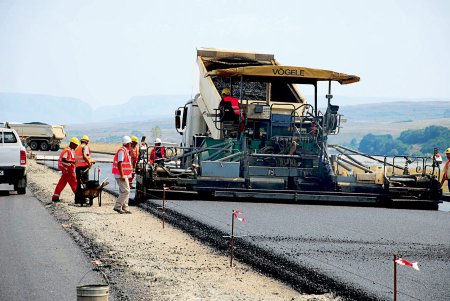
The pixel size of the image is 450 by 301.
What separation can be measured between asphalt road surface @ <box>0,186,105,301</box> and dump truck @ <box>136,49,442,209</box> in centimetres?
392

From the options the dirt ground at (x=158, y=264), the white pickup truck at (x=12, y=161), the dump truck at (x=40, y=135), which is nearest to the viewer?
the dirt ground at (x=158, y=264)

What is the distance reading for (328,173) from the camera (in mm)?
19422

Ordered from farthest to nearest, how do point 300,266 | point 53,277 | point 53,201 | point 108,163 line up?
point 108,163 → point 53,201 → point 300,266 → point 53,277

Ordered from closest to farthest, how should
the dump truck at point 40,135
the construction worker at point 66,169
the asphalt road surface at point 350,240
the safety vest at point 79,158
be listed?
the asphalt road surface at point 350,240
the safety vest at point 79,158
the construction worker at point 66,169
the dump truck at point 40,135

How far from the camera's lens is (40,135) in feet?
221

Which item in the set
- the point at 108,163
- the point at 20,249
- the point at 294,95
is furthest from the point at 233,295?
the point at 108,163

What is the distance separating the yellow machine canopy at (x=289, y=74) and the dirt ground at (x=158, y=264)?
4.44 m

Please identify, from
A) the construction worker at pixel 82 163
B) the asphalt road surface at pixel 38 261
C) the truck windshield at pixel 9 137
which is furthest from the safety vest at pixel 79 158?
the truck windshield at pixel 9 137

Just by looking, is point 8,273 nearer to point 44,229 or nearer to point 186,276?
point 186,276

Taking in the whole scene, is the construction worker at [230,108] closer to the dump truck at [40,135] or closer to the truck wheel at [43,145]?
the dump truck at [40,135]

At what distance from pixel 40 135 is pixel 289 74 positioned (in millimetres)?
49980

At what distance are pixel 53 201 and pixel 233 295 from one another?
36.0 ft

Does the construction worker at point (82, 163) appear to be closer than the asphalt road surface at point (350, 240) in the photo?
No

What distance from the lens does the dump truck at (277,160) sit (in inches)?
744
